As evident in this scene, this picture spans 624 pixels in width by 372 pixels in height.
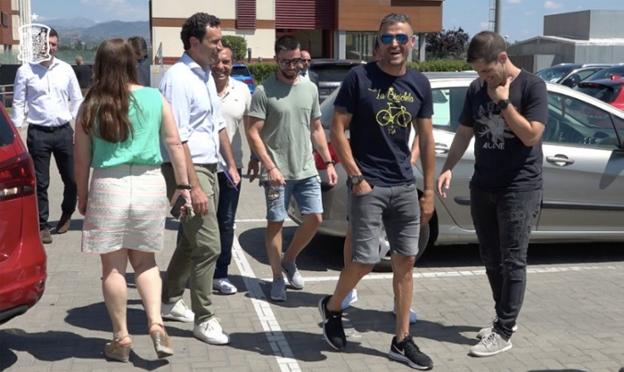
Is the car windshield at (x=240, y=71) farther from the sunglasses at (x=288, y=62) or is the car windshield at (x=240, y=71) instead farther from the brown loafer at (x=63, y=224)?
the sunglasses at (x=288, y=62)

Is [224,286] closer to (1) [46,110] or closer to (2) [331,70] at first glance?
(1) [46,110]

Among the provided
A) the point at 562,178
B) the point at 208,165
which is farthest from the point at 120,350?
the point at 562,178

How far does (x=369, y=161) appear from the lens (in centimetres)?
439

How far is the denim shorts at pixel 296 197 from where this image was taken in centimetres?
565

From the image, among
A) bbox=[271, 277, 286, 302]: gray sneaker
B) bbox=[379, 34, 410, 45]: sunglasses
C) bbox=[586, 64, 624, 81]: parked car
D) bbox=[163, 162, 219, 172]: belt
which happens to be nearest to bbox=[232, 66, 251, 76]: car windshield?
bbox=[586, 64, 624, 81]: parked car

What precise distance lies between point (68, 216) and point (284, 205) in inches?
130

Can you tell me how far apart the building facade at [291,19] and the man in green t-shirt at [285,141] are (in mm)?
38381

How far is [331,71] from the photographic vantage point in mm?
15188

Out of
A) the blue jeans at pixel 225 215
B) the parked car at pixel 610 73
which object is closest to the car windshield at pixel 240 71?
the parked car at pixel 610 73

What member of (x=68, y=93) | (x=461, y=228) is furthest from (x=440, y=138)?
Result: (x=68, y=93)

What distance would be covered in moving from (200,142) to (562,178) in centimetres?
320

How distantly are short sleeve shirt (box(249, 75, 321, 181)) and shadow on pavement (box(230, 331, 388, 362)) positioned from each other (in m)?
1.24

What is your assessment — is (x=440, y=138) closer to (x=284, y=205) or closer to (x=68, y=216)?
(x=284, y=205)

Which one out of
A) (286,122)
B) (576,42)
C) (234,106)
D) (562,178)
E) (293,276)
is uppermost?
(576,42)
